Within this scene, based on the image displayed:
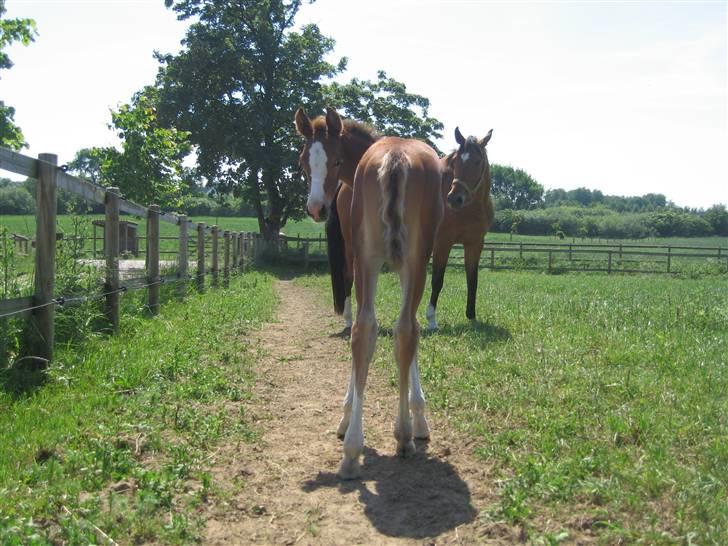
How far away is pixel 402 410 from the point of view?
3656mm

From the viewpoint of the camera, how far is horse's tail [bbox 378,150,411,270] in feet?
11.8

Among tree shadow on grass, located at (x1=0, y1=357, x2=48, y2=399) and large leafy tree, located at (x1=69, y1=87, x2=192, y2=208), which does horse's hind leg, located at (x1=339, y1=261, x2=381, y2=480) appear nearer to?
tree shadow on grass, located at (x1=0, y1=357, x2=48, y2=399)

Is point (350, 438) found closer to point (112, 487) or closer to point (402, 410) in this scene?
point (402, 410)

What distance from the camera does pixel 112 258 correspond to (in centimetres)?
641

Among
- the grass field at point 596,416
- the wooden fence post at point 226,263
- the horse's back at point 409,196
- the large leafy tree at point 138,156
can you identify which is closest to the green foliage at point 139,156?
the large leafy tree at point 138,156

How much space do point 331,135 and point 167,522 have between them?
3.34m

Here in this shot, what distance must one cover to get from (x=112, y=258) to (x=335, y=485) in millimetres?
4268

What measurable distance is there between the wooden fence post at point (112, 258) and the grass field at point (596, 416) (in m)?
2.87

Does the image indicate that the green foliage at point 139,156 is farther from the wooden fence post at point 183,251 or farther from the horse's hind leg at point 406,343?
the horse's hind leg at point 406,343

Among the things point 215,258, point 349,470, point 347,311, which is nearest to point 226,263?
point 215,258

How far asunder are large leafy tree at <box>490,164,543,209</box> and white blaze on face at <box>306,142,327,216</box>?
106037 millimetres

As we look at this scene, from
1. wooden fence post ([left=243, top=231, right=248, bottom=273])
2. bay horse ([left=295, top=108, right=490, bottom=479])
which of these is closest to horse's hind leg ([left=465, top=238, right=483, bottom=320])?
bay horse ([left=295, top=108, right=490, bottom=479])

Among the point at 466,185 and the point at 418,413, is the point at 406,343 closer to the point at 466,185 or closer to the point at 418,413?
the point at 418,413

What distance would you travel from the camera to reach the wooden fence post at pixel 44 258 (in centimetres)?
466
